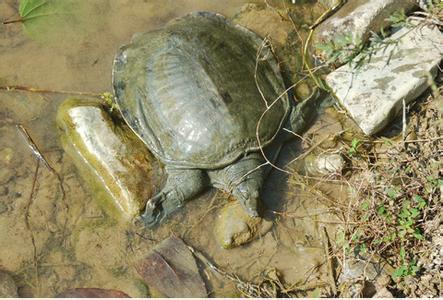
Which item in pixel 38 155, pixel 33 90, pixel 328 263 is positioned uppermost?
pixel 33 90

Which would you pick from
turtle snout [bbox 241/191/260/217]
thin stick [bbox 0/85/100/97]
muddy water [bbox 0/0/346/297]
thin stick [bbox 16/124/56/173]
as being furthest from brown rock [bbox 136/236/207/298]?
thin stick [bbox 0/85/100/97]

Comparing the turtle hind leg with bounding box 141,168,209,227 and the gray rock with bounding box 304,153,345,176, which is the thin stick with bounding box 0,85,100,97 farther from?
the gray rock with bounding box 304,153,345,176

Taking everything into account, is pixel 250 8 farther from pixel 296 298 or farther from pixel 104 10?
pixel 296 298

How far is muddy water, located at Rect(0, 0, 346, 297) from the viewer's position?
391 cm

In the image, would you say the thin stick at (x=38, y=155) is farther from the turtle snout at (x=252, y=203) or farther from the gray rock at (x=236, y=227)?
the turtle snout at (x=252, y=203)

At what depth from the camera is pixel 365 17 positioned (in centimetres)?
425

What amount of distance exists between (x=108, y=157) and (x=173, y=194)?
0.52m

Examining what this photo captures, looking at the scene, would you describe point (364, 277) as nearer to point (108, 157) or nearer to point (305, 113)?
point (305, 113)

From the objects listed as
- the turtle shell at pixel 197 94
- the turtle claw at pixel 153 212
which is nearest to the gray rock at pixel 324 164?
the turtle shell at pixel 197 94

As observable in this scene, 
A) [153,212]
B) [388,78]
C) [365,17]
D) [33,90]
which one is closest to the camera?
[153,212]

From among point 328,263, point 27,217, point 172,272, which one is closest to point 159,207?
point 172,272

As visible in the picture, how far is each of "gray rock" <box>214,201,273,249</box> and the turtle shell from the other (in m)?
0.37

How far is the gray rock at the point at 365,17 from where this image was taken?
14.0 ft

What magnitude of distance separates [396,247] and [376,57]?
4.52ft
